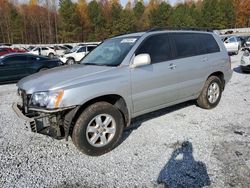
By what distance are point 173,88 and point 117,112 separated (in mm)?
1408

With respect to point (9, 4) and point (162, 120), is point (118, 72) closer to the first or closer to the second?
point (162, 120)

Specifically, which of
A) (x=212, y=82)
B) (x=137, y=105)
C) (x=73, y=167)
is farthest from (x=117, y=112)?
(x=212, y=82)

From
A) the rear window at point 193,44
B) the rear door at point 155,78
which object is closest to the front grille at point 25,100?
the rear door at point 155,78

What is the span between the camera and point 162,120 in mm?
5285

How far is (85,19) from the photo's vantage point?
6188 centimetres

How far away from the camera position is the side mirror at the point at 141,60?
4039 mm

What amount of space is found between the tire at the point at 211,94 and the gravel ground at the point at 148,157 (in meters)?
0.47

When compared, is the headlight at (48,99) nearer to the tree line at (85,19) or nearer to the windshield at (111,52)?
the windshield at (111,52)

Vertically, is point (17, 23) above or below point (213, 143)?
above

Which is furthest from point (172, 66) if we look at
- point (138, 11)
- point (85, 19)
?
point (138, 11)

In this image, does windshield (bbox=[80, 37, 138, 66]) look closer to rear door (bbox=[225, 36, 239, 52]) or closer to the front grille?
the front grille

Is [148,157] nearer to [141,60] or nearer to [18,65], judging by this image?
[141,60]

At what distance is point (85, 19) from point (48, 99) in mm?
61785

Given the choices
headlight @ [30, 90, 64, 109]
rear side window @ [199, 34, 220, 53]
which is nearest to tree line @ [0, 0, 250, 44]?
rear side window @ [199, 34, 220, 53]
